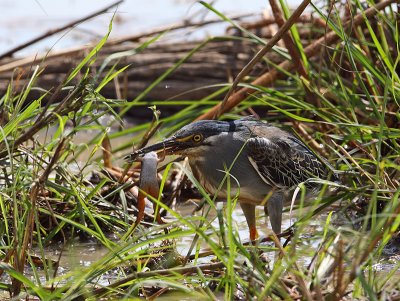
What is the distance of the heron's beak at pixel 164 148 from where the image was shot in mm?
4621

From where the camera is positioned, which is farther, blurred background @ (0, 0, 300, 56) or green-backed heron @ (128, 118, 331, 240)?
blurred background @ (0, 0, 300, 56)

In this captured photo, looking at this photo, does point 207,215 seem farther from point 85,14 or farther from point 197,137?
point 85,14

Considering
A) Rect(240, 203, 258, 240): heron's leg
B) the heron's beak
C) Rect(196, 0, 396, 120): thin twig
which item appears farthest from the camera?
Rect(196, 0, 396, 120): thin twig

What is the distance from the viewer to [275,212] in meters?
4.89

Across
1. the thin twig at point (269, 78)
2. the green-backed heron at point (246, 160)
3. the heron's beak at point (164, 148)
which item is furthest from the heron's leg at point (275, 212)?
the thin twig at point (269, 78)

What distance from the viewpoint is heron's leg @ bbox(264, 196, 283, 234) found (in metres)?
4.88

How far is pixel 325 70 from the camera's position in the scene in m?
5.76

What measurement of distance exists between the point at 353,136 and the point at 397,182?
1.31 ft

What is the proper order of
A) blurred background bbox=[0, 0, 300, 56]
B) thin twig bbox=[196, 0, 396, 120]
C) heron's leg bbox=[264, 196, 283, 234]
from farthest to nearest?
blurred background bbox=[0, 0, 300, 56] → thin twig bbox=[196, 0, 396, 120] → heron's leg bbox=[264, 196, 283, 234]

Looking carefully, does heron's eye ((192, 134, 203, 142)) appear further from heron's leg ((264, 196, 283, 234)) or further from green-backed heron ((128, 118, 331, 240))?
heron's leg ((264, 196, 283, 234))

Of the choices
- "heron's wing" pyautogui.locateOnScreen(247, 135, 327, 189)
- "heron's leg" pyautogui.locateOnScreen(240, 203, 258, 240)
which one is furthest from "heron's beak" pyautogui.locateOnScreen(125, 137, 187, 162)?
"heron's leg" pyautogui.locateOnScreen(240, 203, 258, 240)

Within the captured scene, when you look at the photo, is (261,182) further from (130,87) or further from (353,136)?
(130,87)

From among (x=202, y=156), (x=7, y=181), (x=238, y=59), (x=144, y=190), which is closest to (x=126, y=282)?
(x=144, y=190)

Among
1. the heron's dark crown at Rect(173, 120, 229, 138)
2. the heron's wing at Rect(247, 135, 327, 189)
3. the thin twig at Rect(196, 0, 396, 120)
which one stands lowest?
the heron's wing at Rect(247, 135, 327, 189)
